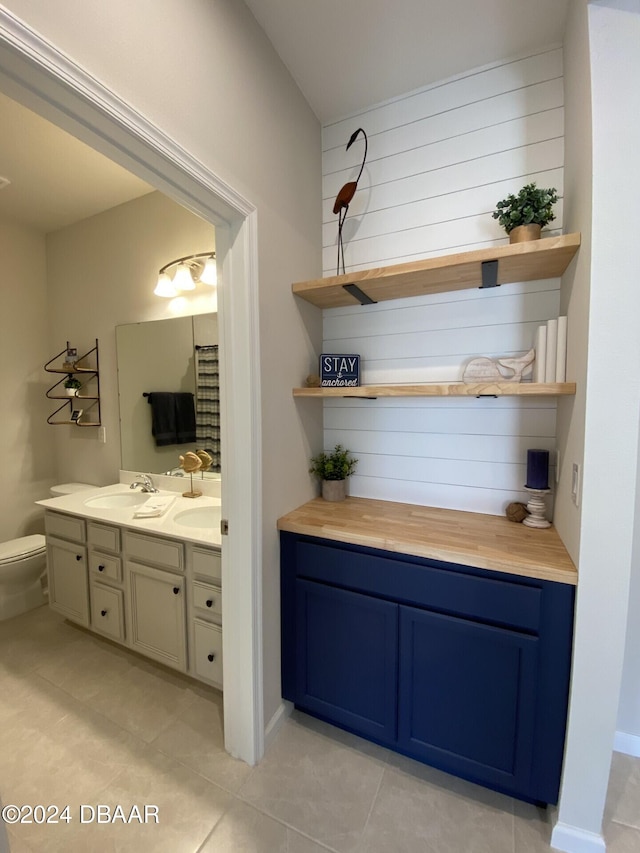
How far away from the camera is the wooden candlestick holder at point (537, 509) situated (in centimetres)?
145

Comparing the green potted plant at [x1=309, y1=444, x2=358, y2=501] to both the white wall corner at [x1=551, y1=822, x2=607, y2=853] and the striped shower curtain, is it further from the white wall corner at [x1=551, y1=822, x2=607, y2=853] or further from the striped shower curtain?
the white wall corner at [x1=551, y1=822, x2=607, y2=853]

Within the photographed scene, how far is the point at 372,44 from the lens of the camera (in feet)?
4.73

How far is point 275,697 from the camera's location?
5.18 ft

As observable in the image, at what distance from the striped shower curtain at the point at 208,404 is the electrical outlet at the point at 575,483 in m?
1.81

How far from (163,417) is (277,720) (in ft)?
6.08

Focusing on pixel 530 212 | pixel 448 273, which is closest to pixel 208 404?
pixel 448 273

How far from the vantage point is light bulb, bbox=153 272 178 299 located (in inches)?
91.2

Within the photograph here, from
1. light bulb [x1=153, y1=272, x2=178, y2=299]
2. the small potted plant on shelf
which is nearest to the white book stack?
light bulb [x1=153, y1=272, x2=178, y2=299]

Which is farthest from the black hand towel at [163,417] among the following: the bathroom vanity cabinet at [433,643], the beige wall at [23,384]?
the bathroom vanity cabinet at [433,643]

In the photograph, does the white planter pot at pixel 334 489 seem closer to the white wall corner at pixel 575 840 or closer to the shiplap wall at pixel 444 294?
the shiplap wall at pixel 444 294

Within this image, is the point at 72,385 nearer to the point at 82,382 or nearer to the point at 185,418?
the point at 82,382

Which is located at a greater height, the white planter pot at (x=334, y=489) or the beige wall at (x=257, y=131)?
the beige wall at (x=257, y=131)

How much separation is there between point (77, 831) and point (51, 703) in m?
0.72

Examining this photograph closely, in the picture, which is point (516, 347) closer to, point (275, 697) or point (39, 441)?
point (275, 697)
